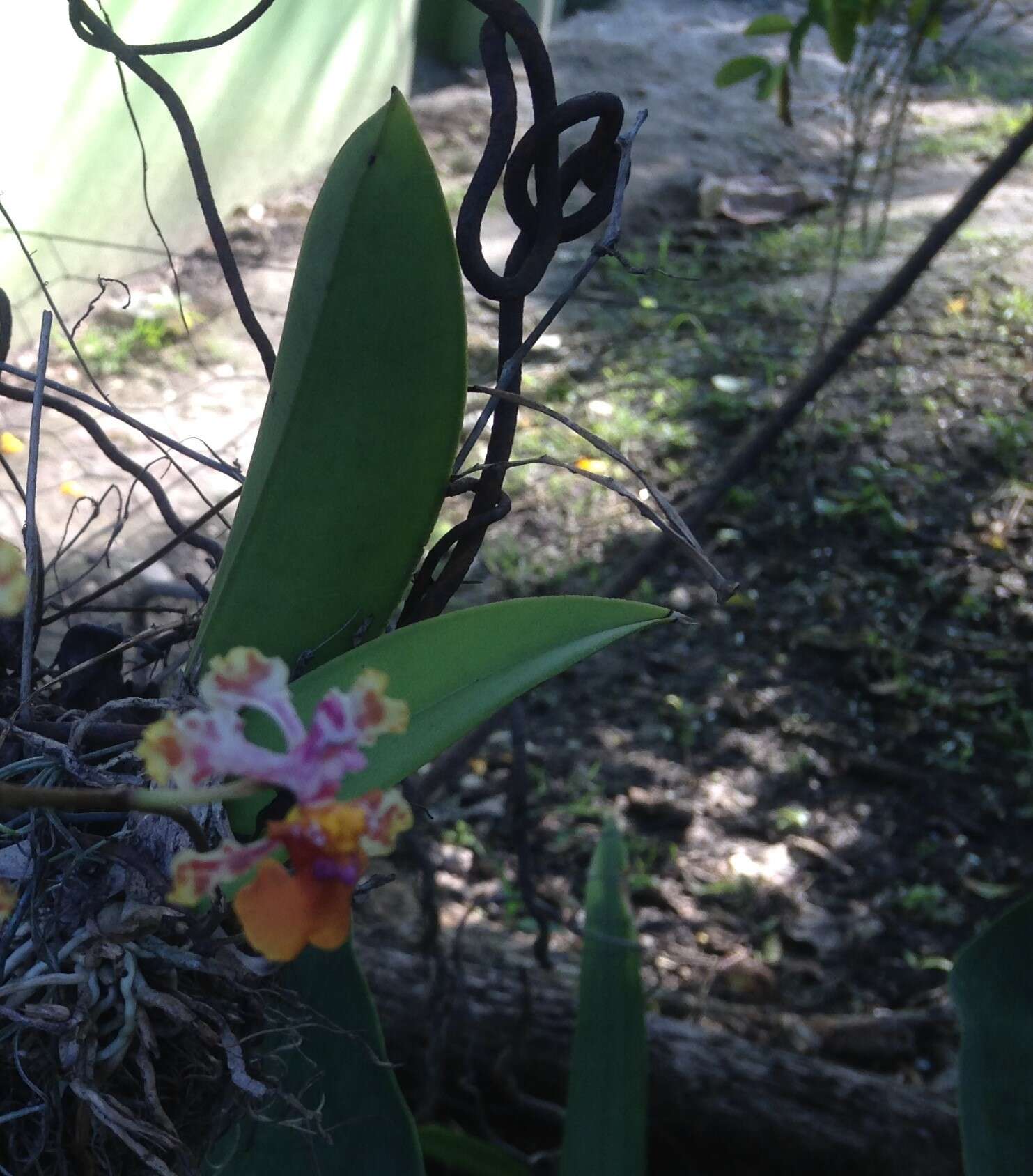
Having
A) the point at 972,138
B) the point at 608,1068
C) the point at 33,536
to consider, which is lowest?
the point at 608,1068

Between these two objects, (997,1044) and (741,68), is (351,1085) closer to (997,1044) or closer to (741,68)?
(997,1044)

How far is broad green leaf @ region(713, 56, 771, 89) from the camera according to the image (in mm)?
1292

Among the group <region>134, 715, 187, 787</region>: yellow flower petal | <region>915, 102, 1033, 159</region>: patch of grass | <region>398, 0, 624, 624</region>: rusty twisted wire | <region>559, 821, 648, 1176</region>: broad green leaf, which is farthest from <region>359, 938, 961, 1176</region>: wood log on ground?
<region>915, 102, 1033, 159</region>: patch of grass

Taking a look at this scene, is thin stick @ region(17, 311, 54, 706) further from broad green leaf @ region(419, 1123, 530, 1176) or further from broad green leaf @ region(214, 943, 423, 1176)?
broad green leaf @ region(419, 1123, 530, 1176)

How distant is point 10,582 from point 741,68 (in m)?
1.22

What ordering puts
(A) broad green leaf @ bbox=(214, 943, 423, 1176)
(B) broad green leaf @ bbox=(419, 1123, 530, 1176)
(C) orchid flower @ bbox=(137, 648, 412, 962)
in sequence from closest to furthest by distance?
(C) orchid flower @ bbox=(137, 648, 412, 962)
(A) broad green leaf @ bbox=(214, 943, 423, 1176)
(B) broad green leaf @ bbox=(419, 1123, 530, 1176)

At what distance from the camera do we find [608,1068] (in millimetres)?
702

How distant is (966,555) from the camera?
179 centimetres

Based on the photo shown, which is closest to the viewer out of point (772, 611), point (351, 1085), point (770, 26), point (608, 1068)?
point (351, 1085)

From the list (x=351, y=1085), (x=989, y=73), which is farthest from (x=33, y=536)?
(x=989, y=73)

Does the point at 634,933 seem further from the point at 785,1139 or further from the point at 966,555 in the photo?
the point at 966,555

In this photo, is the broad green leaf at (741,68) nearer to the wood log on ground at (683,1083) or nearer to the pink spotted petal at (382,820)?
the wood log on ground at (683,1083)

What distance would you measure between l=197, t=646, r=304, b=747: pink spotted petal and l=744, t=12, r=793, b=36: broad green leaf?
1176 millimetres

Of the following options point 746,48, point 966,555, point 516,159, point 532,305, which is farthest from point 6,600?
point 746,48
